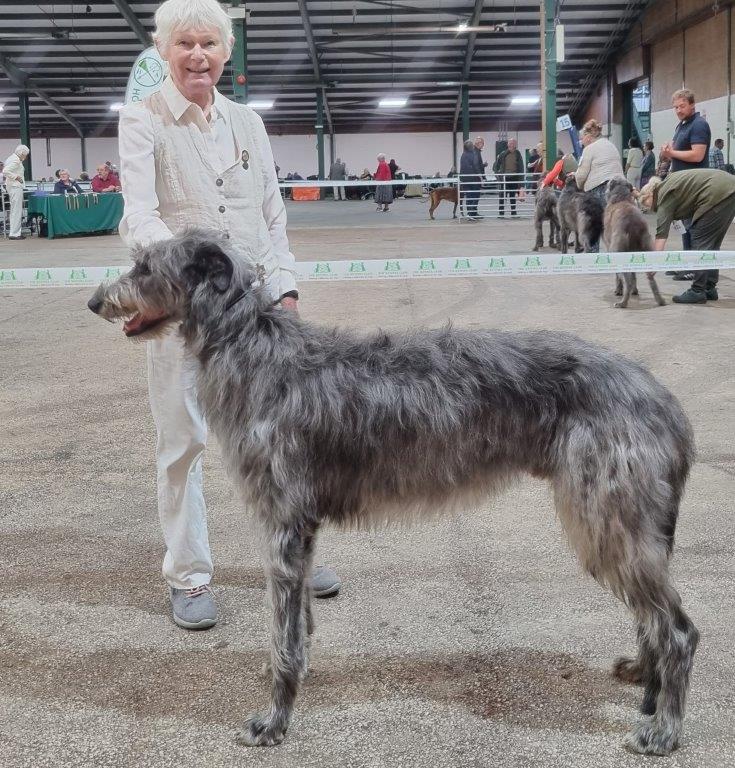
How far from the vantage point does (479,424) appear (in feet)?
7.64

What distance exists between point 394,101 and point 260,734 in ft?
114

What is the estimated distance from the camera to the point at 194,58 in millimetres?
2666

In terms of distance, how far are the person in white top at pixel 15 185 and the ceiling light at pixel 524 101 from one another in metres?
22.3

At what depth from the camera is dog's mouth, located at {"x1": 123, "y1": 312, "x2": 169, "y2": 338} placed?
2.35m

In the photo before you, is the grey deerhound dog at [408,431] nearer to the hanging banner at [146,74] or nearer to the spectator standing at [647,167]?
the hanging banner at [146,74]

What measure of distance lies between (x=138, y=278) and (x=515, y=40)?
95.6ft

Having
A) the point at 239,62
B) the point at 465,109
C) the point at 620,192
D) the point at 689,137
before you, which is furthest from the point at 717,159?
the point at 465,109

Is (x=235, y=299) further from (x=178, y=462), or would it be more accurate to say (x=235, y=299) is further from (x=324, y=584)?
(x=324, y=584)

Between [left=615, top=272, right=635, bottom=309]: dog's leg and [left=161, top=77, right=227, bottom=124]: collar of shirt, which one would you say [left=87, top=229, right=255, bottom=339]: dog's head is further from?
[left=615, top=272, right=635, bottom=309]: dog's leg

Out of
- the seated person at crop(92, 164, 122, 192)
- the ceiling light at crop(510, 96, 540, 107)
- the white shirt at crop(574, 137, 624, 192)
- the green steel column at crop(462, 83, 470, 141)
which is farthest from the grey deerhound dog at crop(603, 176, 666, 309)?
the ceiling light at crop(510, 96, 540, 107)

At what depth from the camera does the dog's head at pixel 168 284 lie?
230cm

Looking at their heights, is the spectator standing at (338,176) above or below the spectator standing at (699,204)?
above

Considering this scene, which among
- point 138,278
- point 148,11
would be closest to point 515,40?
point 148,11

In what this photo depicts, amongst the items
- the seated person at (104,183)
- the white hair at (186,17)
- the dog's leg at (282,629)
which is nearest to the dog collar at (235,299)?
the dog's leg at (282,629)
